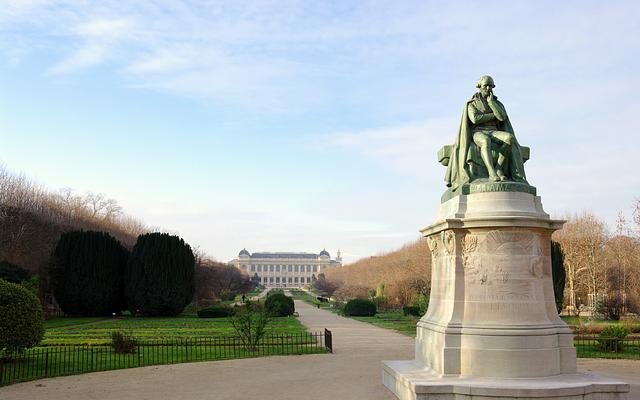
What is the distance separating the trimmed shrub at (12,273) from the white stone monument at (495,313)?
27432 mm

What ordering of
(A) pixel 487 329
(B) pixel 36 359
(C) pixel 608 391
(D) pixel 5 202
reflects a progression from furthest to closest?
(D) pixel 5 202 → (B) pixel 36 359 → (A) pixel 487 329 → (C) pixel 608 391

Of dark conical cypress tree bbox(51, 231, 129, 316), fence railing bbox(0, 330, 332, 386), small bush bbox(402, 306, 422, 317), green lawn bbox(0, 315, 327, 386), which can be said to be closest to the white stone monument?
fence railing bbox(0, 330, 332, 386)

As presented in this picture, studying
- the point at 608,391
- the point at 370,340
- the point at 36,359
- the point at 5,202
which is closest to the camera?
the point at 608,391

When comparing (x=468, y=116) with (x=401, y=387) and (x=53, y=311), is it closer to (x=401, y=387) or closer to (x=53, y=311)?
(x=401, y=387)

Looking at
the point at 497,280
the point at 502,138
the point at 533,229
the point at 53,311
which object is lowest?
the point at 53,311

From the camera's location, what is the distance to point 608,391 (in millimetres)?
10727

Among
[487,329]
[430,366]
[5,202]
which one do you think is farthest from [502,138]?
[5,202]

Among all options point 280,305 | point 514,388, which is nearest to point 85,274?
point 280,305

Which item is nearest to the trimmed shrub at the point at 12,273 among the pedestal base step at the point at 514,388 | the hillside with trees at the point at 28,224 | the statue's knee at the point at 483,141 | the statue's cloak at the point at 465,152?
the hillside with trees at the point at 28,224

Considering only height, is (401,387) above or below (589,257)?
→ below

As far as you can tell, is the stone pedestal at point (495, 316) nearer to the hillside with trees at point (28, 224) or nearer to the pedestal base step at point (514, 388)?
the pedestal base step at point (514, 388)

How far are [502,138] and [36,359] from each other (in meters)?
14.6

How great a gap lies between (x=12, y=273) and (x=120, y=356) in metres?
18.2

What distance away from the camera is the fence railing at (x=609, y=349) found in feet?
67.3
